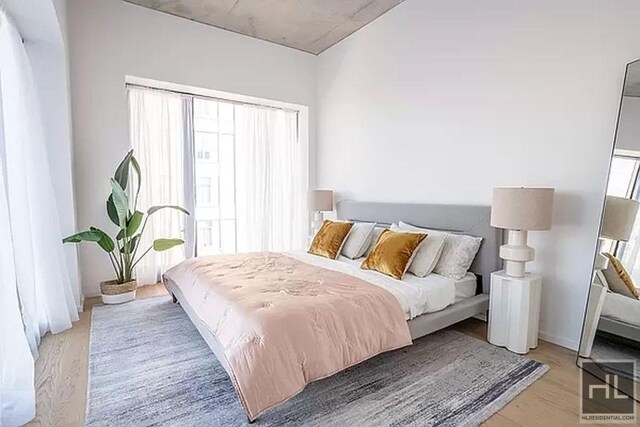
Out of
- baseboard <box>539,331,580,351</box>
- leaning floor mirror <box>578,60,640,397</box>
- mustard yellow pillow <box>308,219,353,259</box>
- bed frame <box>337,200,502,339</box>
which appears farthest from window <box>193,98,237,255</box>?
leaning floor mirror <box>578,60,640,397</box>

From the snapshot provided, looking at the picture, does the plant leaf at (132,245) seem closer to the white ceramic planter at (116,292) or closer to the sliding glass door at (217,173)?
the white ceramic planter at (116,292)

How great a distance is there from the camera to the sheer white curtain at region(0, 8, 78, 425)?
68.6 inches

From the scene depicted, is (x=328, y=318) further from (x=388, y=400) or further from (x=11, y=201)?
(x=11, y=201)

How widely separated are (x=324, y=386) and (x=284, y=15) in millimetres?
3937

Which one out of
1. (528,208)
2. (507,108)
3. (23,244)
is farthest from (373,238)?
(23,244)

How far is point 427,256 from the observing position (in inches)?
113

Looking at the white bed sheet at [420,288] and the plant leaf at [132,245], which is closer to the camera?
the white bed sheet at [420,288]

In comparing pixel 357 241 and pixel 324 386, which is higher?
pixel 357 241

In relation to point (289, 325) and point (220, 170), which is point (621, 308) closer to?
point (289, 325)

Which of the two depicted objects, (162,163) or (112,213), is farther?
(162,163)

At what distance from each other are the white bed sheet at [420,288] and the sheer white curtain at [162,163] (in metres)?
2.32

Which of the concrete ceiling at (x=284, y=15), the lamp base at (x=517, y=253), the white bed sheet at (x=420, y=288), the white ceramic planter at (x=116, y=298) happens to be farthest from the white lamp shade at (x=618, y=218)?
the white ceramic planter at (x=116, y=298)

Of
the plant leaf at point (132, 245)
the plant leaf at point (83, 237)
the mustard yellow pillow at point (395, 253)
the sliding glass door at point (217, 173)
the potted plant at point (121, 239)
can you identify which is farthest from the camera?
the sliding glass door at point (217, 173)

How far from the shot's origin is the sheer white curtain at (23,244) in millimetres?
1741
